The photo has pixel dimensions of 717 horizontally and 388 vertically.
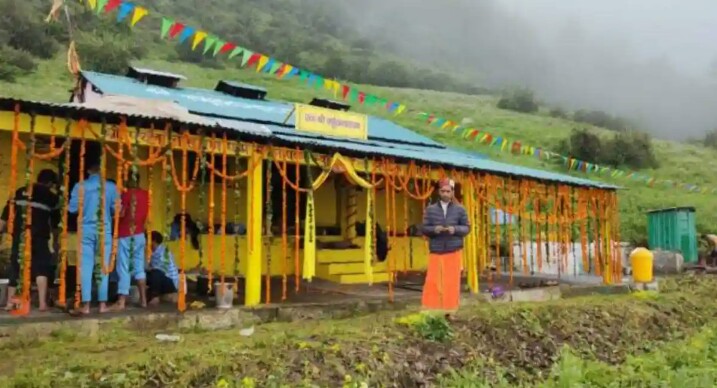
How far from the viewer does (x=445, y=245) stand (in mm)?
7879

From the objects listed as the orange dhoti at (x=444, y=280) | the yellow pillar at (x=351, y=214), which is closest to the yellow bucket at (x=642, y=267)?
the yellow pillar at (x=351, y=214)

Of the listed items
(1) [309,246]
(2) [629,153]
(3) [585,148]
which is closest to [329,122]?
(1) [309,246]

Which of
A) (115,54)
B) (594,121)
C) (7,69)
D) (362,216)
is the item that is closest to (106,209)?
(362,216)

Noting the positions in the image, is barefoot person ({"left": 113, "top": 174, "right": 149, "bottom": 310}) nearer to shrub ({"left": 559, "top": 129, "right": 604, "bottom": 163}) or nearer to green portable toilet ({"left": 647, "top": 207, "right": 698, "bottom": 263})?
green portable toilet ({"left": 647, "top": 207, "right": 698, "bottom": 263})

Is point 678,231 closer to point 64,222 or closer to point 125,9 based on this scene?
point 125,9

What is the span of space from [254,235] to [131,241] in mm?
1570

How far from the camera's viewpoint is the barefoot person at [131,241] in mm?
7773

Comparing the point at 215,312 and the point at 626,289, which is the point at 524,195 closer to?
the point at 626,289

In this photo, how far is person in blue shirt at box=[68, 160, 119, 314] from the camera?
7344mm

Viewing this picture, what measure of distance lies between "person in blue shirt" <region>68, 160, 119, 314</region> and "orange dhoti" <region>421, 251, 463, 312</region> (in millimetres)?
3743

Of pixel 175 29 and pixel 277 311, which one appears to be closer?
pixel 277 311

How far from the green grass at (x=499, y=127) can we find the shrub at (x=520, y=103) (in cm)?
129

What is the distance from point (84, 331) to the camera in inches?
264

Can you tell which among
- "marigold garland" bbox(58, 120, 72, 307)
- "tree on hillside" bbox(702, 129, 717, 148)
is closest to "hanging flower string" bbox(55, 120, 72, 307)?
"marigold garland" bbox(58, 120, 72, 307)
